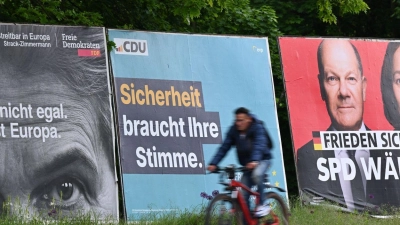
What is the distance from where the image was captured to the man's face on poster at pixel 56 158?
45.1ft

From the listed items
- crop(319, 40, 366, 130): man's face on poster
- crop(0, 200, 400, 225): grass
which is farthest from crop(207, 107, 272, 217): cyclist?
crop(319, 40, 366, 130): man's face on poster

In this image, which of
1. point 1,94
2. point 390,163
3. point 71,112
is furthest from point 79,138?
point 390,163

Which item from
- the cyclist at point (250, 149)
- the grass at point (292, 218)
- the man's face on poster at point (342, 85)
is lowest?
the grass at point (292, 218)

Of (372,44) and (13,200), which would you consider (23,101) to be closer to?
(13,200)

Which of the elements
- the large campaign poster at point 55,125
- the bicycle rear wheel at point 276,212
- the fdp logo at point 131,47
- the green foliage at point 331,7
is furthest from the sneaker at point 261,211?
the green foliage at point 331,7

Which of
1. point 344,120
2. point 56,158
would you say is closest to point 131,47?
point 56,158

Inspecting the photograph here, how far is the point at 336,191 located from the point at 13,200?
19.4ft

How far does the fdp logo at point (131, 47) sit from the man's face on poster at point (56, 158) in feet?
3.87

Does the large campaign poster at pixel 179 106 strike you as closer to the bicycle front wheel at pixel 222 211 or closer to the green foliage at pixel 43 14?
the green foliage at pixel 43 14

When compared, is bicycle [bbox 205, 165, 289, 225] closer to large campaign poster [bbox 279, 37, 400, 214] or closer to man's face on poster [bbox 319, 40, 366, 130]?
large campaign poster [bbox 279, 37, 400, 214]

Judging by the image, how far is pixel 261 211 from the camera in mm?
11438

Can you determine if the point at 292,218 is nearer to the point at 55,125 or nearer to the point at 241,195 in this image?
the point at 241,195

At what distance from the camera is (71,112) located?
14414 mm

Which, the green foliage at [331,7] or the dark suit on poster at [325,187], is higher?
the green foliage at [331,7]
